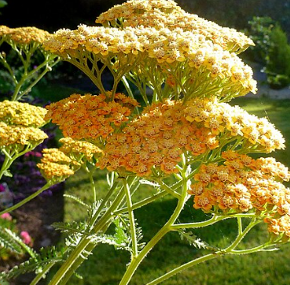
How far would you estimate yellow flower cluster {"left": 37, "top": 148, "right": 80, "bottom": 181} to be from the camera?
8.12 feet

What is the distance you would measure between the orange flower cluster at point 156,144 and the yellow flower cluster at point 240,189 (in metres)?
0.09

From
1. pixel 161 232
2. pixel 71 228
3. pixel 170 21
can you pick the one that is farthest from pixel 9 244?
pixel 170 21

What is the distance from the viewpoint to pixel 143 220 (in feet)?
14.5

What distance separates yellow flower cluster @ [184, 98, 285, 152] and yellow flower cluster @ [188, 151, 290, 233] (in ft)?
0.27

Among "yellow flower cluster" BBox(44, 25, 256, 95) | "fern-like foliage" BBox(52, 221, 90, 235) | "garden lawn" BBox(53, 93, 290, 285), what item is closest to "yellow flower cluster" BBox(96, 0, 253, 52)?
"yellow flower cluster" BBox(44, 25, 256, 95)

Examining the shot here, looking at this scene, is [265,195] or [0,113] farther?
[0,113]

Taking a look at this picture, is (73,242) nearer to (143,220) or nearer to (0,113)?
(0,113)

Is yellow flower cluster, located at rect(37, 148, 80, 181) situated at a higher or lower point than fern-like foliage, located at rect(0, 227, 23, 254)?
higher

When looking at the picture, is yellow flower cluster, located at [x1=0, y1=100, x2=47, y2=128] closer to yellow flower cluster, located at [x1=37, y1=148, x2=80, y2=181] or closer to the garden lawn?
yellow flower cluster, located at [x1=37, y1=148, x2=80, y2=181]

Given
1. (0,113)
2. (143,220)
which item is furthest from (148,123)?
(143,220)

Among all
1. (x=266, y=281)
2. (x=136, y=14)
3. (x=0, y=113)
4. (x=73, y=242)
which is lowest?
(x=266, y=281)

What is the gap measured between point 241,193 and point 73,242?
806 millimetres

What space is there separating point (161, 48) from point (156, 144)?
30cm

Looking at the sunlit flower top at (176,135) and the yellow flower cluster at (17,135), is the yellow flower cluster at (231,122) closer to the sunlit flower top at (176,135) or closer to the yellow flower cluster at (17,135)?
the sunlit flower top at (176,135)
